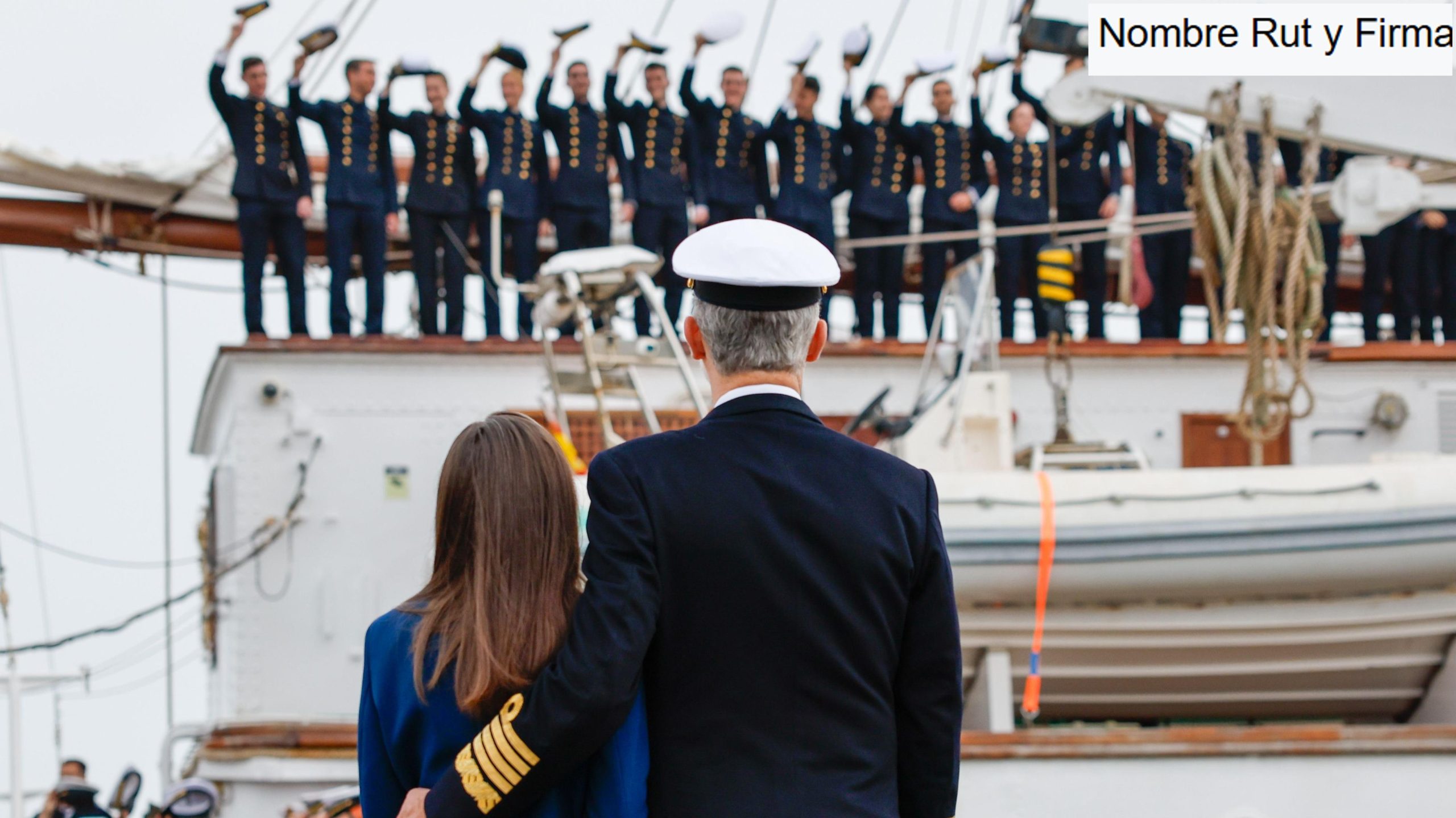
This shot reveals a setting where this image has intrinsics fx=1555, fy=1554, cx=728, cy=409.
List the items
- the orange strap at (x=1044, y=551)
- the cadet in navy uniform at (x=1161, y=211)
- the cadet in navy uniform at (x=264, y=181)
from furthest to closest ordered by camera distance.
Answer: the cadet in navy uniform at (x=1161, y=211) → the cadet in navy uniform at (x=264, y=181) → the orange strap at (x=1044, y=551)

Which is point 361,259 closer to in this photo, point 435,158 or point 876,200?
point 435,158

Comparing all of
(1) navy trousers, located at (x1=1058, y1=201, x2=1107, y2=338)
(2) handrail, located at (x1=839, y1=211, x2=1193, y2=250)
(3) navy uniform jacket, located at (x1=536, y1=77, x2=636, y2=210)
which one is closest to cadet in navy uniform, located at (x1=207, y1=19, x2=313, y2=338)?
(3) navy uniform jacket, located at (x1=536, y1=77, x2=636, y2=210)

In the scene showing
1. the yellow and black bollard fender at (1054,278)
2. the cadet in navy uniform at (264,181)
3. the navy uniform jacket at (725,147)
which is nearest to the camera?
the yellow and black bollard fender at (1054,278)

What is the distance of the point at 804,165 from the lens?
995cm

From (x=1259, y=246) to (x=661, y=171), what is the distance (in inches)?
182

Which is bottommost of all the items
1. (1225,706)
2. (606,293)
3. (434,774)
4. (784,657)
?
(1225,706)


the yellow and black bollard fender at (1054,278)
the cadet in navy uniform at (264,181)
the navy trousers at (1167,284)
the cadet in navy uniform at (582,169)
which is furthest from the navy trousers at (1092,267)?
the cadet in navy uniform at (264,181)

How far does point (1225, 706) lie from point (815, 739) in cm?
487

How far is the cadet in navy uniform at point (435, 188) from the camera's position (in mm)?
9172

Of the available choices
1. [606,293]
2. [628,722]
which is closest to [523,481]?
[628,722]

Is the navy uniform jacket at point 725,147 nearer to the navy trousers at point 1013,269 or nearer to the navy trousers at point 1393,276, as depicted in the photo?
the navy trousers at point 1013,269

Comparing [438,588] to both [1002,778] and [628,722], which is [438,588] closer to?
[628,722]

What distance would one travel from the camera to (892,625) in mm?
2076

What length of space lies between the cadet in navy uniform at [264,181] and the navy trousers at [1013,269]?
4.31 m
